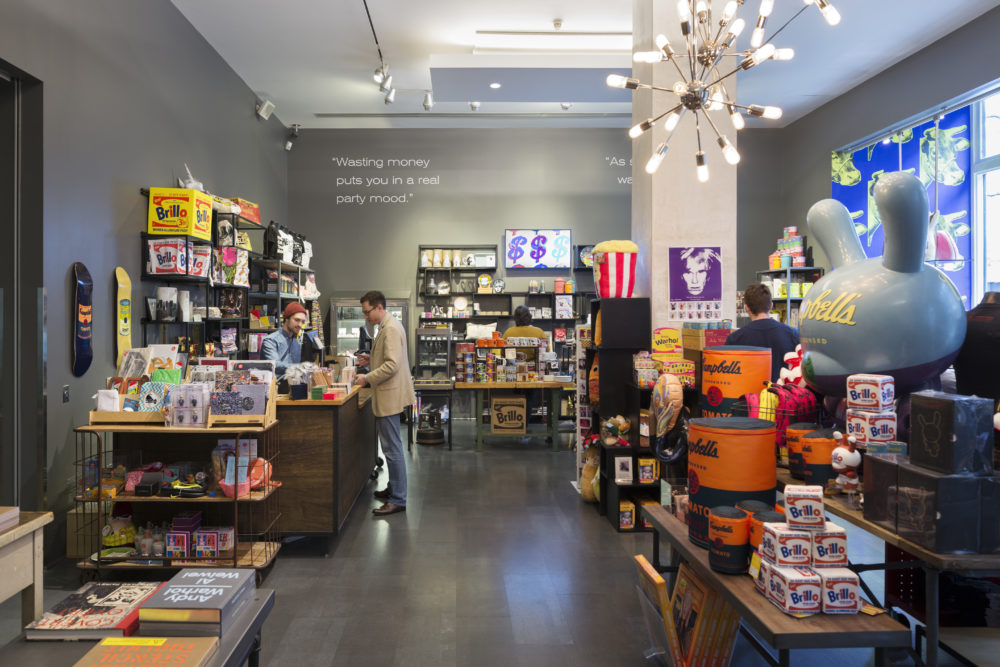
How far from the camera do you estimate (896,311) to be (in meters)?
2.09

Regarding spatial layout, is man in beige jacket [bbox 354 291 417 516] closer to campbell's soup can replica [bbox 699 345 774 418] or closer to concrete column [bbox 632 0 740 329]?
concrete column [bbox 632 0 740 329]

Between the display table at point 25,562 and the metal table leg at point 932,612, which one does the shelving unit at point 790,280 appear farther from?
the display table at point 25,562

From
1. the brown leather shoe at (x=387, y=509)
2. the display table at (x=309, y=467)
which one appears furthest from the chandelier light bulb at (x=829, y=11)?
the brown leather shoe at (x=387, y=509)

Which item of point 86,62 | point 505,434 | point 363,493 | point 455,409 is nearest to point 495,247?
point 455,409

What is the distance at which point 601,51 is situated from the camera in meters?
6.93

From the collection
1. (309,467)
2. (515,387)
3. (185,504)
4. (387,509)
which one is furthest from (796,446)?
(515,387)

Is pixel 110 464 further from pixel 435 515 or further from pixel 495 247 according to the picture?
pixel 495 247

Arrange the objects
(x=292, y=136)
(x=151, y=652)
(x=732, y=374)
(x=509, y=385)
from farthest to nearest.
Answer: (x=292, y=136)
(x=509, y=385)
(x=732, y=374)
(x=151, y=652)

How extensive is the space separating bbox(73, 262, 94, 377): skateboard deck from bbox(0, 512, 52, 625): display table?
2.74 metres

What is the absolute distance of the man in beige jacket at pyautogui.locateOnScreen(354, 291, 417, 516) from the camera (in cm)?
479

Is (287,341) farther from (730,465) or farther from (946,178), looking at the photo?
(946,178)

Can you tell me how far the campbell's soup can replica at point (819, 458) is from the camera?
213 centimetres

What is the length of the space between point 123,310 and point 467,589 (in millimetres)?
3352

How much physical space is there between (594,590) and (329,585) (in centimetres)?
152
